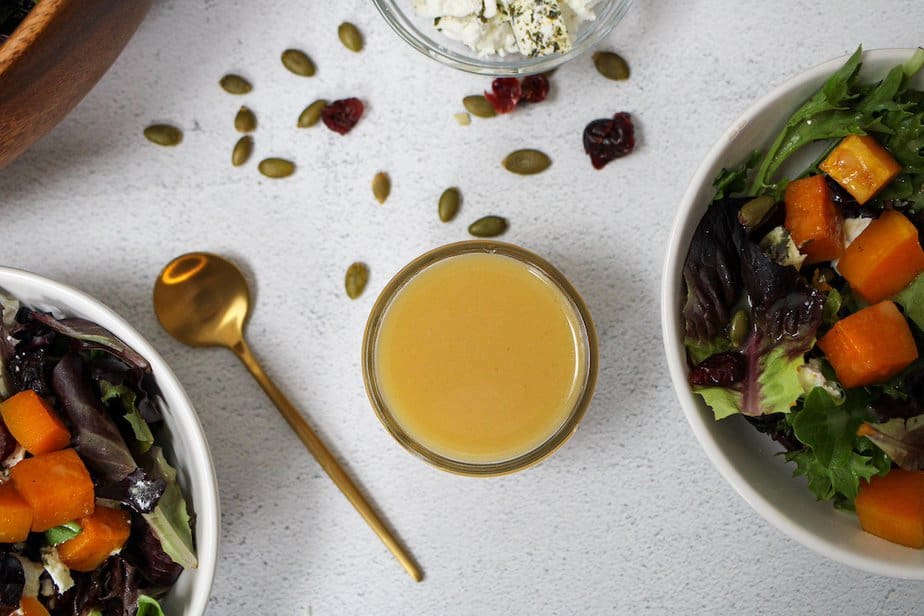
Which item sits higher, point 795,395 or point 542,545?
point 795,395

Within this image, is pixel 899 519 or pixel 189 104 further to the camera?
pixel 189 104

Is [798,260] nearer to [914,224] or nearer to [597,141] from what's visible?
[914,224]

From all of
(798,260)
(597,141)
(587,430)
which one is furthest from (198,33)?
(798,260)

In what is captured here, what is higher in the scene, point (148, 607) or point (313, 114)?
point (313, 114)

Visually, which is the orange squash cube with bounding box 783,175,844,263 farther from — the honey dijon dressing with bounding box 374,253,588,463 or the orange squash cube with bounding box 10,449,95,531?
the orange squash cube with bounding box 10,449,95,531

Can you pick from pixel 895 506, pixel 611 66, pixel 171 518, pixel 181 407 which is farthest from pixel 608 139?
pixel 171 518

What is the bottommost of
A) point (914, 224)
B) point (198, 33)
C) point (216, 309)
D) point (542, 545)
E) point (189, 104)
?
point (542, 545)

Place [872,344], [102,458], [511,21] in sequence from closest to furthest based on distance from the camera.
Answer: [872,344] < [102,458] < [511,21]

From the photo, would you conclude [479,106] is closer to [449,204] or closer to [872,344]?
[449,204]
